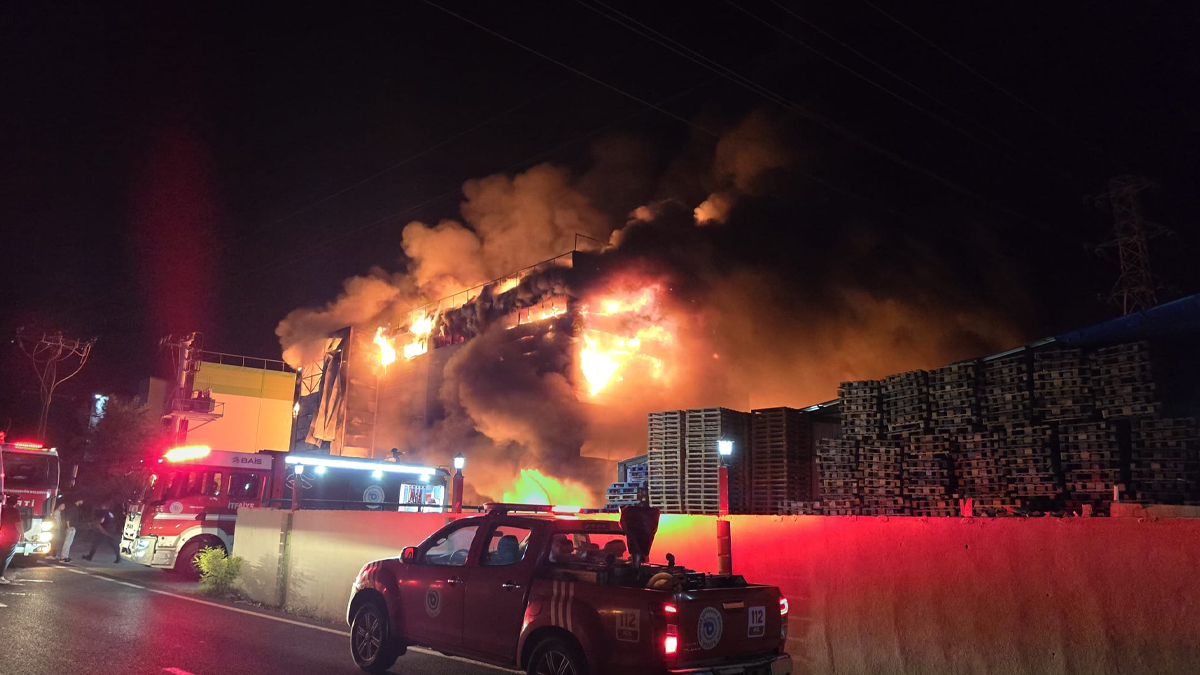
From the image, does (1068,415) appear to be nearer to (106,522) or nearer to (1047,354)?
(1047,354)

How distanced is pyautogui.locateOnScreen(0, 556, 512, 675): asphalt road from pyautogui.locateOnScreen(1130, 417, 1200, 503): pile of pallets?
273 inches

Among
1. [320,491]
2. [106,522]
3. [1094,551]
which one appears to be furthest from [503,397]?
[1094,551]

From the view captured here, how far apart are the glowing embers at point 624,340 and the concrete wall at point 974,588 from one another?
18.4m

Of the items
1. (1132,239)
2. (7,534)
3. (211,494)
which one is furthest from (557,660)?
(1132,239)

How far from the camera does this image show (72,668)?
6.76 meters

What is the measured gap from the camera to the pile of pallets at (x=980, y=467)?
8.86 metres

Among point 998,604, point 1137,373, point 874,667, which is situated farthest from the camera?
point 1137,373

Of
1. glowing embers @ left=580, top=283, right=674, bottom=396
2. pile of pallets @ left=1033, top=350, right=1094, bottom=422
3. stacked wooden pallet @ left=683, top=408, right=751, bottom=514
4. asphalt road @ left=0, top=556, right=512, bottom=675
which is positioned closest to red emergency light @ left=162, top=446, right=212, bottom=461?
asphalt road @ left=0, top=556, right=512, bottom=675

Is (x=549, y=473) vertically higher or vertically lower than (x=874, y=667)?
higher

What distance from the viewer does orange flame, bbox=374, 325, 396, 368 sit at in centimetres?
3747

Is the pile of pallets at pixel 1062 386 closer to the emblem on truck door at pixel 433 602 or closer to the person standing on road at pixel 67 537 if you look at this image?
the emblem on truck door at pixel 433 602

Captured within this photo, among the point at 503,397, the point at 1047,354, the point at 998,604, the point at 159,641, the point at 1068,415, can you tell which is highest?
the point at 503,397

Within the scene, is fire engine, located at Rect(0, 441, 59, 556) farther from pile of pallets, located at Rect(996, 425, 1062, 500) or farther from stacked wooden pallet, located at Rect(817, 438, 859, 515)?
pile of pallets, located at Rect(996, 425, 1062, 500)

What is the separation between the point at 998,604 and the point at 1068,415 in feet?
10.7
